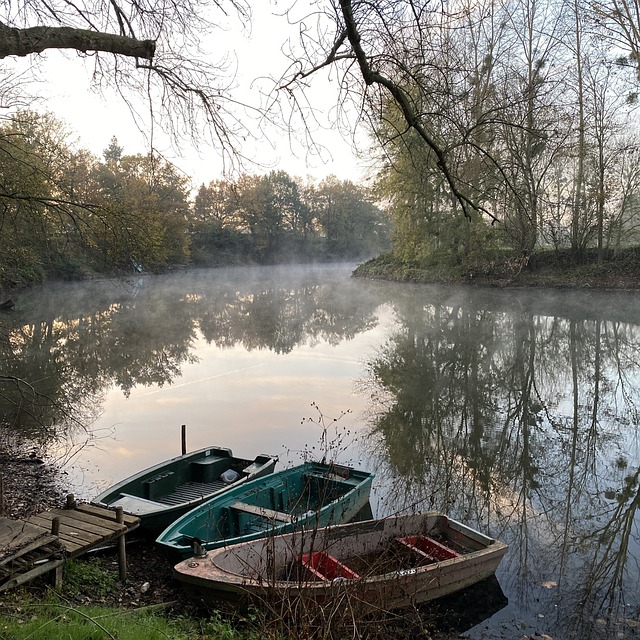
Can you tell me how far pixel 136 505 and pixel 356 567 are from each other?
Answer: 2.50 metres

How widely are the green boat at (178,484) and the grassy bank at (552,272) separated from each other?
19234mm

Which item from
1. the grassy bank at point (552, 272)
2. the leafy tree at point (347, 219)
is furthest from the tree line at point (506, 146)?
the leafy tree at point (347, 219)

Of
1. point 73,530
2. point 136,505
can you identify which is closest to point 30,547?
point 73,530

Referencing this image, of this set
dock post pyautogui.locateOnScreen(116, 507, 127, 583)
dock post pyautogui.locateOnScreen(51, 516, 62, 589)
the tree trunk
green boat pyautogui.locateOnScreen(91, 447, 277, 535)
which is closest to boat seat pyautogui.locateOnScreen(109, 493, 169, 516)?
green boat pyautogui.locateOnScreen(91, 447, 277, 535)

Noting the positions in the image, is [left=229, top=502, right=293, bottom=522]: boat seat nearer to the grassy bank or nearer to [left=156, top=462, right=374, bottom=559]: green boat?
[left=156, top=462, right=374, bottom=559]: green boat

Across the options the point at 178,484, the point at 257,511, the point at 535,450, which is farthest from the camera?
the point at 535,450

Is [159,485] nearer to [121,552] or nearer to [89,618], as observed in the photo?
[121,552]

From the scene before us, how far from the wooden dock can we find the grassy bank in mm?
21584

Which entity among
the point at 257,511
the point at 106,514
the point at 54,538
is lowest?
the point at 257,511

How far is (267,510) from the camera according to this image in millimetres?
6430

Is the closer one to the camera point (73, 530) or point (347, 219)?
point (73, 530)

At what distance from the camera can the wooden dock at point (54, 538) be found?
4504 millimetres

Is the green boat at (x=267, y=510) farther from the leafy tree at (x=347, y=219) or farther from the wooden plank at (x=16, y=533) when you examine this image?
the leafy tree at (x=347, y=219)

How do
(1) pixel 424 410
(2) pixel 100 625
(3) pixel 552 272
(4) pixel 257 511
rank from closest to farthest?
(2) pixel 100 625
(4) pixel 257 511
(1) pixel 424 410
(3) pixel 552 272
